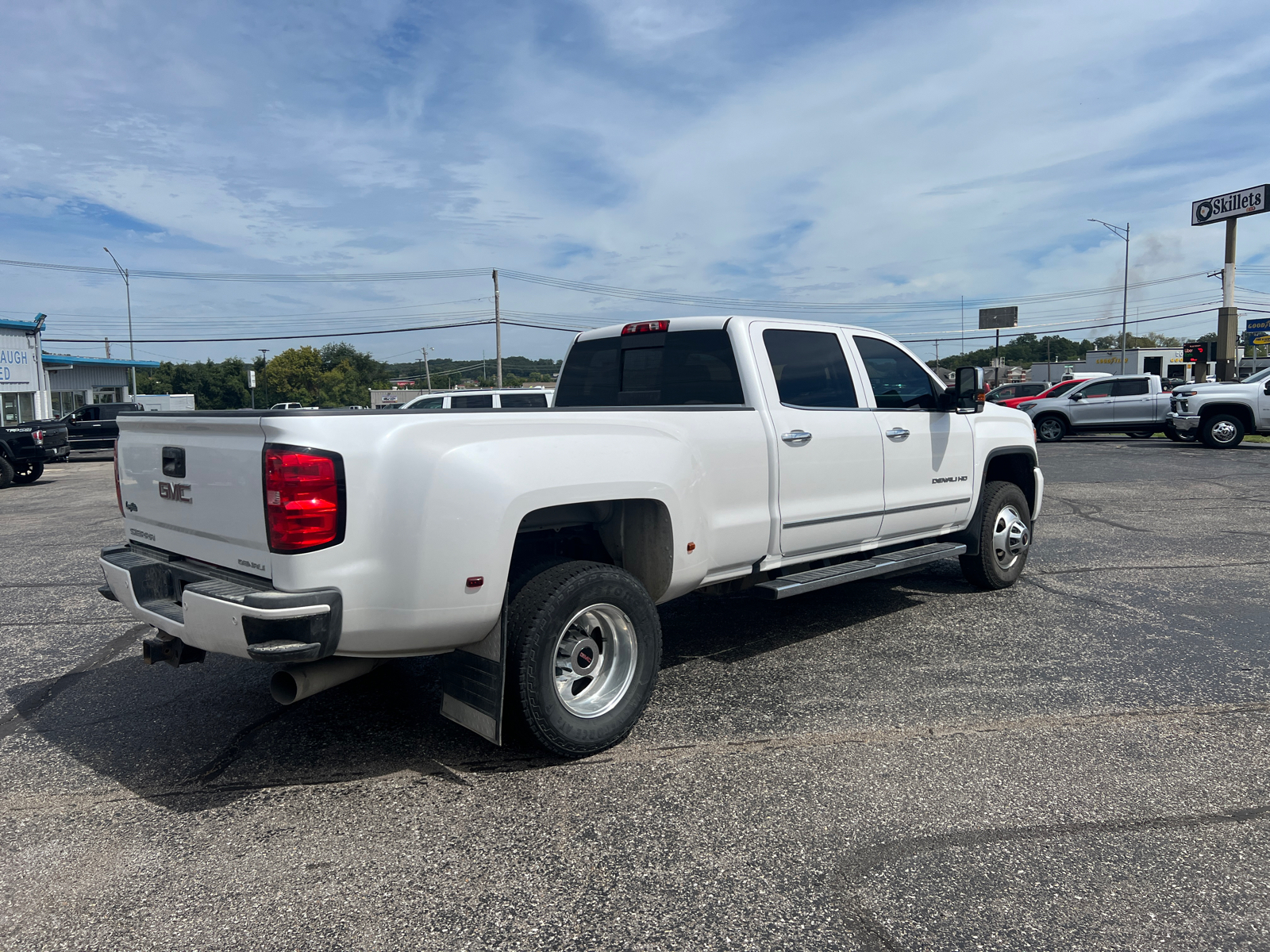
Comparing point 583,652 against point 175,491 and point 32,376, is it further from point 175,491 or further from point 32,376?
point 32,376

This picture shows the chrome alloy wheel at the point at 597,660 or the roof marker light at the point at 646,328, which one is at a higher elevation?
the roof marker light at the point at 646,328

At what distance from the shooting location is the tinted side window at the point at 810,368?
5.26 metres

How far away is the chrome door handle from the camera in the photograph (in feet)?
16.2

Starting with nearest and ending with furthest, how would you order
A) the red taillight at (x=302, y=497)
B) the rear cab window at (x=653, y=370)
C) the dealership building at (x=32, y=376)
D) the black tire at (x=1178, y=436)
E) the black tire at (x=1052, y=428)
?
the red taillight at (x=302, y=497) → the rear cab window at (x=653, y=370) → the black tire at (x=1178, y=436) → the black tire at (x=1052, y=428) → the dealership building at (x=32, y=376)

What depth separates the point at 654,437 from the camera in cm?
421

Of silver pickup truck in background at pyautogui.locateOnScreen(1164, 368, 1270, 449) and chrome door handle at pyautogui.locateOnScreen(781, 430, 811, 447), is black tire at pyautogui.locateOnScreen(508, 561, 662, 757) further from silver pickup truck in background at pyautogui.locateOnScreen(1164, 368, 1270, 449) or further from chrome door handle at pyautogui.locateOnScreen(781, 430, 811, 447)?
silver pickup truck in background at pyautogui.locateOnScreen(1164, 368, 1270, 449)

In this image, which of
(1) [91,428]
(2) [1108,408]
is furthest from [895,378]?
(1) [91,428]

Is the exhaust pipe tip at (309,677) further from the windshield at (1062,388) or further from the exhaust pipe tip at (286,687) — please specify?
the windshield at (1062,388)

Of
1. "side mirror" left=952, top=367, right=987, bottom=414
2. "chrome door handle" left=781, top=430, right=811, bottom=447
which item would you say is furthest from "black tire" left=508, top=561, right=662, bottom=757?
"side mirror" left=952, top=367, right=987, bottom=414

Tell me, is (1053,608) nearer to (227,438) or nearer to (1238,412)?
(227,438)

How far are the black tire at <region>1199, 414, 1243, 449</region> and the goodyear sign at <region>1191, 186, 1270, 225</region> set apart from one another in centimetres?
2537

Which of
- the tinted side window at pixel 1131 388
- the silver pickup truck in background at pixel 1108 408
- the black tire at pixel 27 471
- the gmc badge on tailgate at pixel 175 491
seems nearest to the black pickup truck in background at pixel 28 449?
the black tire at pixel 27 471

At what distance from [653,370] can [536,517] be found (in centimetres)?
195

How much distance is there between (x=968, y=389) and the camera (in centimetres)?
620
